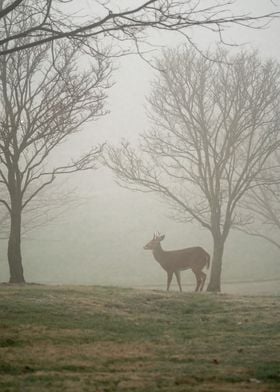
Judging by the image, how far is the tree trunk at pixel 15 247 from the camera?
15258 mm

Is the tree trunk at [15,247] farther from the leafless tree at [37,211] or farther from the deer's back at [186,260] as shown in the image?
the leafless tree at [37,211]

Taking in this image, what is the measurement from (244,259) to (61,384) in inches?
1473

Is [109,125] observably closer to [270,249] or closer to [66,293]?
[270,249]

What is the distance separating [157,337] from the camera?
7.52 metres

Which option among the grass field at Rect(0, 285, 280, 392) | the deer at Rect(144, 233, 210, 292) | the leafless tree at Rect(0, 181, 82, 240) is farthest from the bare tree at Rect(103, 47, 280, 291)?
the leafless tree at Rect(0, 181, 82, 240)

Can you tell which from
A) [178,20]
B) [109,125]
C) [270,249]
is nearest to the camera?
[178,20]

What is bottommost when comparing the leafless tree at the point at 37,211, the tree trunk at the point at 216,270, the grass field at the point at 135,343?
the grass field at the point at 135,343

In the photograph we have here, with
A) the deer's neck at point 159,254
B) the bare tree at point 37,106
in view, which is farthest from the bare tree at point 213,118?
the bare tree at point 37,106

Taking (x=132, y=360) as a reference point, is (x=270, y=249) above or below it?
above

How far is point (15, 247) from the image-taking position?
15.3m

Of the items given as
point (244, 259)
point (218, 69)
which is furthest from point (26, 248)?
point (218, 69)

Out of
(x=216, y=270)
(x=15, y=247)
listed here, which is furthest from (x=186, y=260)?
(x=15, y=247)

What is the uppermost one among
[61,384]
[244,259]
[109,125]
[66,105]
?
[109,125]

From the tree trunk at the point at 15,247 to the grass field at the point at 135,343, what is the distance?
379cm
